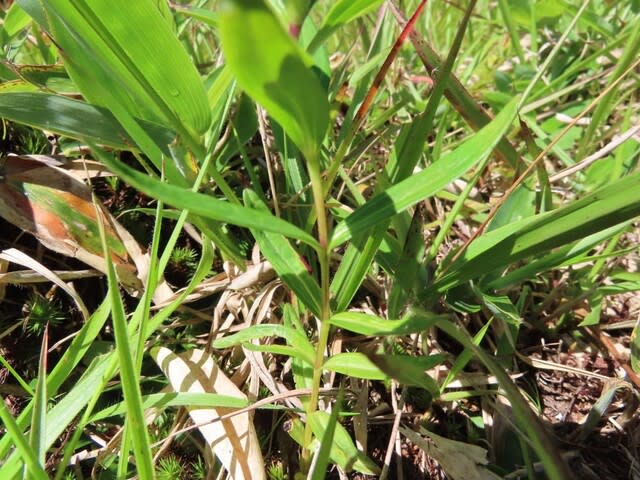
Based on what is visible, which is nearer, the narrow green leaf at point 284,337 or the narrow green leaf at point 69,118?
the narrow green leaf at point 284,337

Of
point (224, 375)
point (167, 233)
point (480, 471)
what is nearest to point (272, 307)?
point (224, 375)

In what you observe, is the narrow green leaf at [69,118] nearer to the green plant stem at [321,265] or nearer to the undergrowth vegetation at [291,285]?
the undergrowth vegetation at [291,285]

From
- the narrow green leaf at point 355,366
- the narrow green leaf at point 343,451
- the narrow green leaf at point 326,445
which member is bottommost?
the narrow green leaf at point 343,451

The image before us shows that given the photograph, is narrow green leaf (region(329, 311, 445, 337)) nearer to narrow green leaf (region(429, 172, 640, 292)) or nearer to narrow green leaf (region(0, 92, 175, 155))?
narrow green leaf (region(429, 172, 640, 292))

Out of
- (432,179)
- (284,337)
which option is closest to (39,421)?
(284,337)

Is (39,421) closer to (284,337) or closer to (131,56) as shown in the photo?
(284,337)

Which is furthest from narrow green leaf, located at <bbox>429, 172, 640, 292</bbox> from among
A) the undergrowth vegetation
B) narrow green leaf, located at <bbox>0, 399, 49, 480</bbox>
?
narrow green leaf, located at <bbox>0, 399, 49, 480</bbox>

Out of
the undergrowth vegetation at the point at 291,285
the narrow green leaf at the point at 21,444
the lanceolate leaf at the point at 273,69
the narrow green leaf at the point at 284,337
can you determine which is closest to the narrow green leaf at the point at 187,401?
the undergrowth vegetation at the point at 291,285

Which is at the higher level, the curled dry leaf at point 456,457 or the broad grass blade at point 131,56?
the broad grass blade at point 131,56
